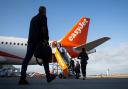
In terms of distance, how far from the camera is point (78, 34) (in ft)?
89.3

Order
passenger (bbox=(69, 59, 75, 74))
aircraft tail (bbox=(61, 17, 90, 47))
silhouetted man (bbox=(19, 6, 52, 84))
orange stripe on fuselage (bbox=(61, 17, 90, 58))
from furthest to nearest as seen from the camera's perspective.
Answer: aircraft tail (bbox=(61, 17, 90, 47)) → orange stripe on fuselage (bbox=(61, 17, 90, 58)) → passenger (bbox=(69, 59, 75, 74)) → silhouetted man (bbox=(19, 6, 52, 84))

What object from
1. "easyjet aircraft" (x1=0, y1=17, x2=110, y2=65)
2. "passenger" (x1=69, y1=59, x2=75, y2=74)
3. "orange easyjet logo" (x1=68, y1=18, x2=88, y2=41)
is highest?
"orange easyjet logo" (x1=68, y1=18, x2=88, y2=41)

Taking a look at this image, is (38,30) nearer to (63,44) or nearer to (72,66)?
(72,66)

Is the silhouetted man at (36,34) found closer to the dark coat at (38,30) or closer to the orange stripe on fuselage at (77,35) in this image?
the dark coat at (38,30)

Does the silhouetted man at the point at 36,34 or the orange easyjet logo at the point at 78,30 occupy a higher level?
the orange easyjet logo at the point at 78,30

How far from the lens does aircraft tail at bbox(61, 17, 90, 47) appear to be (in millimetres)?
26405

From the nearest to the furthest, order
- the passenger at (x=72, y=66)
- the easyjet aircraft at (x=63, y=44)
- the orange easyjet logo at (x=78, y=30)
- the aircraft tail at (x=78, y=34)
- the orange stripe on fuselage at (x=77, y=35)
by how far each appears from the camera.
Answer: the passenger at (x=72, y=66) → the easyjet aircraft at (x=63, y=44) → the orange stripe on fuselage at (x=77, y=35) → the aircraft tail at (x=78, y=34) → the orange easyjet logo at (x=78, y=30)

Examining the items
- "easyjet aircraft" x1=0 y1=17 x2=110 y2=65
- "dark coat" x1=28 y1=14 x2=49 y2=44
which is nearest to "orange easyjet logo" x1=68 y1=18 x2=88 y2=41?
"easyjet aircraft" x1=0 y1=17 x2=110 y2=65

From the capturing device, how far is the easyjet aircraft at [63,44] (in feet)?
74.3

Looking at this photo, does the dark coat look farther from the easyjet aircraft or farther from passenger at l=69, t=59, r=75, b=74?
the easyjet aircraft

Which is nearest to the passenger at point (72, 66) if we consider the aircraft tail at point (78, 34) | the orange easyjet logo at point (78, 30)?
the aircraft tail at point (78, 34)

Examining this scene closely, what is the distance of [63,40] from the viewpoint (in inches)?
1040

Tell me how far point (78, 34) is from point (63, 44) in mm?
2457

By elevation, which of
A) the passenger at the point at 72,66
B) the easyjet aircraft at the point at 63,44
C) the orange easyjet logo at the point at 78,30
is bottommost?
the passenger at the point at 72,66
